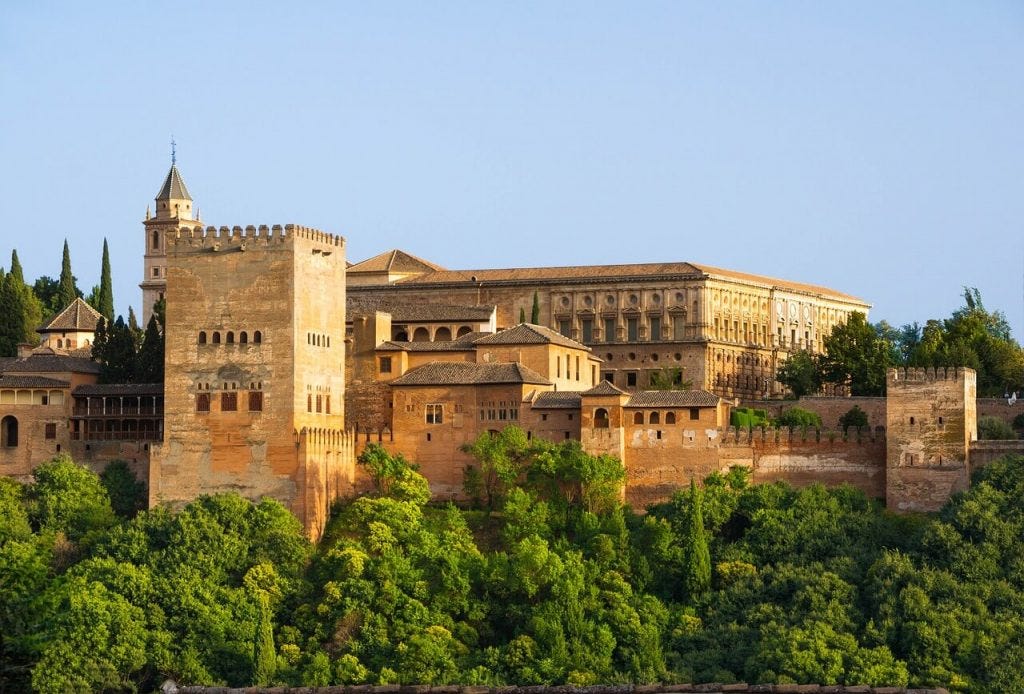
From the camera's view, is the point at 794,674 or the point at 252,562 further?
the point at 252,562

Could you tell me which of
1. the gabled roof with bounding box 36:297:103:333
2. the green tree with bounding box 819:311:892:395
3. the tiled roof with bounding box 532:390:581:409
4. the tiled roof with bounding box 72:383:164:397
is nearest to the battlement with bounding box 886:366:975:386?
the tiled roof with bounding box 532:390:581:409

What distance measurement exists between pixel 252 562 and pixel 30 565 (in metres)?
6.21

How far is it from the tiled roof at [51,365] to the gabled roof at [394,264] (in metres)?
17.8

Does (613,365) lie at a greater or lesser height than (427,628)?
greater

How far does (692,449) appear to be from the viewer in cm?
6950

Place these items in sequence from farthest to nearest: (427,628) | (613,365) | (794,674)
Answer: (613,365)
(427,628)
(794,674)

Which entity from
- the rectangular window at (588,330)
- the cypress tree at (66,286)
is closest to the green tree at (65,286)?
the cypress tree at (66,286)

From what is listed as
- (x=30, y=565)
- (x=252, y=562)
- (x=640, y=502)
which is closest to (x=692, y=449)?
(x=640, y=502)

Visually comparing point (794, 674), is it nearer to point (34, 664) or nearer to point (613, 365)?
point (34, 664)

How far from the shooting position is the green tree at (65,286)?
330 ft

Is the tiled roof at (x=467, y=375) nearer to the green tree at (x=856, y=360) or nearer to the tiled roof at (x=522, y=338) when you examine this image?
the tiled roof at (x=522, y=338)

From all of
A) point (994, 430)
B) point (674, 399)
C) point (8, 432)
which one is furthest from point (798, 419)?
point (8, 432)

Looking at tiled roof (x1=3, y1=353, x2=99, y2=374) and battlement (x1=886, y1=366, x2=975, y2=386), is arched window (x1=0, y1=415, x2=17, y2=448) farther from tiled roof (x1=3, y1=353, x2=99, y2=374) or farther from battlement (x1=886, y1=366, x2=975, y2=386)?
battlement (x1=886, y1=366, x2=975, y2=386)

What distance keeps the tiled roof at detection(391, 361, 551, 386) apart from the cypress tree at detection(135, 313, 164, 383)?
29.8 feet
